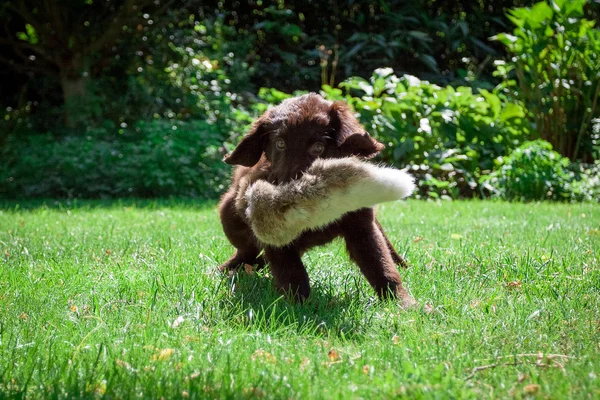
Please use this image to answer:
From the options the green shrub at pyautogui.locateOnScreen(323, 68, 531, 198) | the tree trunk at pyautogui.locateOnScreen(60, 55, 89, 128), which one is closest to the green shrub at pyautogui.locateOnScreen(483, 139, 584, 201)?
the green shrub at pyautogui.locateOnScreen(323, 68, 531, 198)

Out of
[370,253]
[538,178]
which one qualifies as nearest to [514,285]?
[370,253]

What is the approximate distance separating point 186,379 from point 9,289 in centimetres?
157

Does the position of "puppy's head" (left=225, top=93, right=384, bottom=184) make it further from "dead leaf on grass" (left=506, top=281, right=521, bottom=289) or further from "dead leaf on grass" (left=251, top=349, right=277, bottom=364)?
"dead leaf on grass" (left=506, top=281, right=521, bottom=289)

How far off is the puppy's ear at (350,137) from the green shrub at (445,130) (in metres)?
4.85

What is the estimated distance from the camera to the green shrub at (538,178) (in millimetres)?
7176

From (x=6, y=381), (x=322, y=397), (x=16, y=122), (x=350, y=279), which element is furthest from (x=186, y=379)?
(x=16, y=122)

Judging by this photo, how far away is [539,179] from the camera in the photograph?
7.19 metres

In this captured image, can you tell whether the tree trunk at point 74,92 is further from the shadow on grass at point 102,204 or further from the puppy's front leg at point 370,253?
the puppy's front leg at point 370,253

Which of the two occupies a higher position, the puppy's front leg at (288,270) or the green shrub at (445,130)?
the green shrub at (445,130)

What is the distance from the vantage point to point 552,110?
816 cm

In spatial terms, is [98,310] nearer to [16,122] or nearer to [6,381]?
[6,381]

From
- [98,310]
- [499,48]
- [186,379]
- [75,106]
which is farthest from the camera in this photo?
[499,48]

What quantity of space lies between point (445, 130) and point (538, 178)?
136cm

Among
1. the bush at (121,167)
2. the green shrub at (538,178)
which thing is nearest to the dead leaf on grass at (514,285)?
the green shrub at (538,178)
